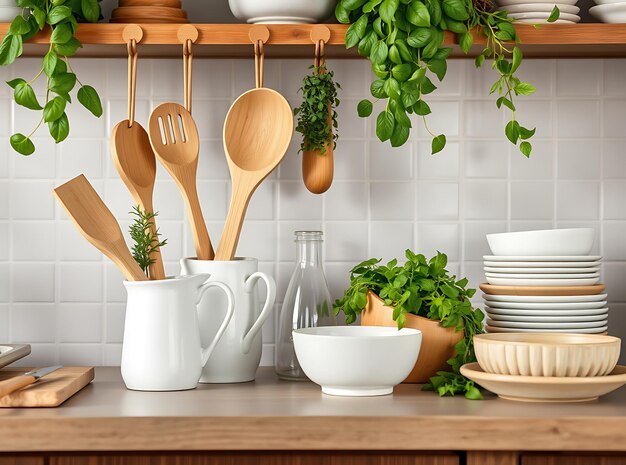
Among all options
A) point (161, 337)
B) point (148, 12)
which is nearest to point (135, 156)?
point (148, 12)

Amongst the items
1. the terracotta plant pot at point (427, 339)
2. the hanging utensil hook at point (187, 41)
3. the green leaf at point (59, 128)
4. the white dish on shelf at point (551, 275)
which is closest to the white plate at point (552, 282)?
the white dish on shelf at point (551, 275)

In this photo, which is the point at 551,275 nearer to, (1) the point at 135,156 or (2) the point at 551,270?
(2) the point at 551,270

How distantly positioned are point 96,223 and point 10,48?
1.12ft

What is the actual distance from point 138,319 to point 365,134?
62 cm

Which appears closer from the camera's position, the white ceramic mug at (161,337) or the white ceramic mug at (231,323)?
the white ceramic mug at (161,337)

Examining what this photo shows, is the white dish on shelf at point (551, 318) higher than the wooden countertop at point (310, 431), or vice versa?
the white dish on shelf at point (551, 318)

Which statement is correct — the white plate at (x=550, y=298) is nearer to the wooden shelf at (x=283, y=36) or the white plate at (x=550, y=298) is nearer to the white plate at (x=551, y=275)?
the white plate at (x=551, y=275)

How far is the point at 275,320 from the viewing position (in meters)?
1.74

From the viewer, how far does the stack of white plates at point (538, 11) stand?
1.52m

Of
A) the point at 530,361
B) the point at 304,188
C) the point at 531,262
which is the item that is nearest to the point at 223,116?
the point at 304,188

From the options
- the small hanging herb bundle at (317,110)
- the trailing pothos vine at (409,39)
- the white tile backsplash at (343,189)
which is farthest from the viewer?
the white tile backsplash at (343,189)

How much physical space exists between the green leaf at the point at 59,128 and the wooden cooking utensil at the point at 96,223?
0.12 meters

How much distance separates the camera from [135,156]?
158 cm

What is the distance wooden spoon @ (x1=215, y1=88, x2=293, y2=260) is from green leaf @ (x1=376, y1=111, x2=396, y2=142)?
164 mm
